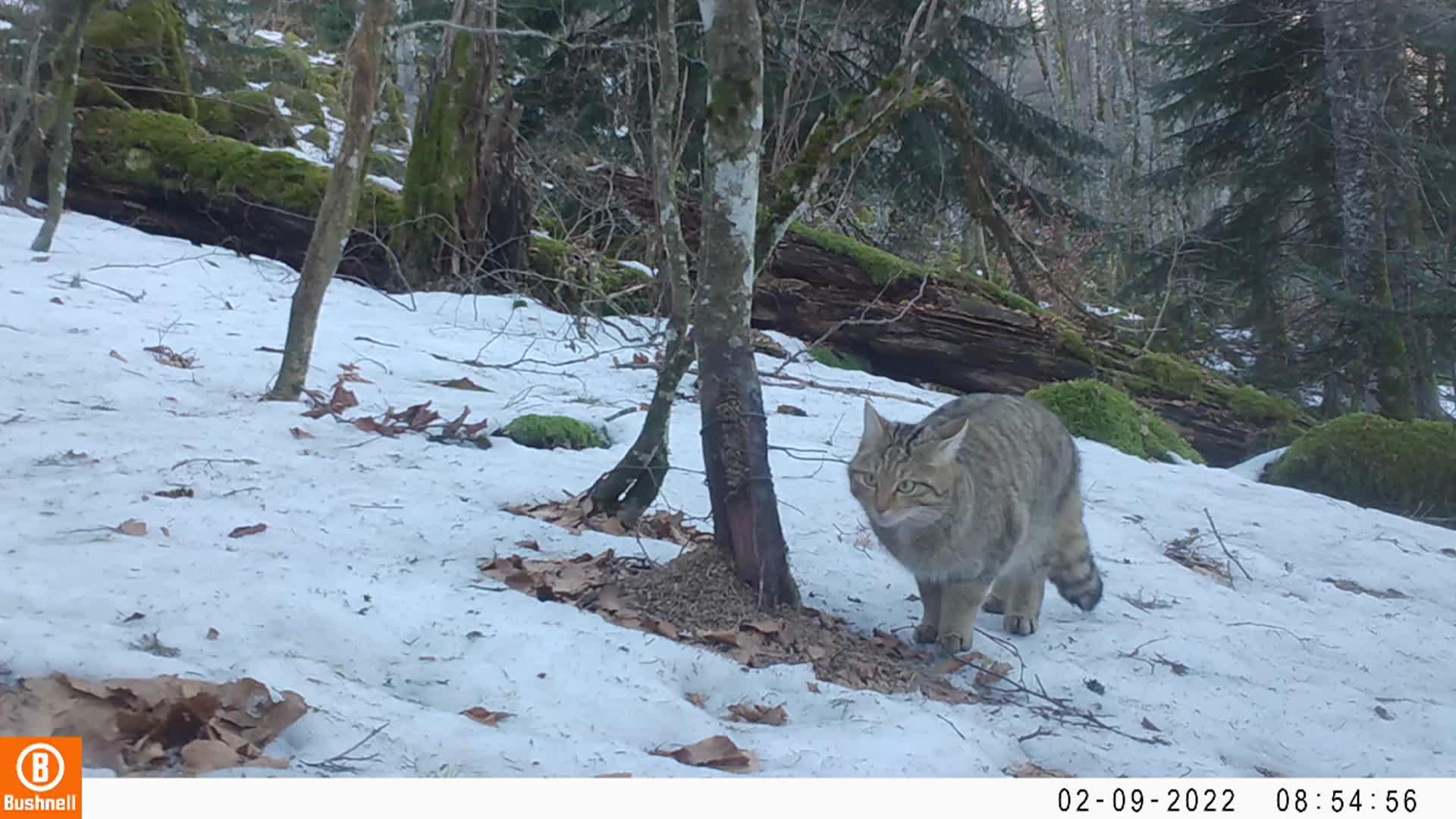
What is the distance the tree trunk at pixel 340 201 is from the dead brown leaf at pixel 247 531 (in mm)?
2059

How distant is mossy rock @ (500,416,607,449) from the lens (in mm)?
6707

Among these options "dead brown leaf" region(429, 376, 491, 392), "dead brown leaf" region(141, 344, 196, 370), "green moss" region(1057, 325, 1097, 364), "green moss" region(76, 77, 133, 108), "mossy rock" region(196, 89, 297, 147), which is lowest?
"dead brown leaf" region(429, 376, 491, 392)

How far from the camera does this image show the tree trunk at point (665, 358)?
5.18m

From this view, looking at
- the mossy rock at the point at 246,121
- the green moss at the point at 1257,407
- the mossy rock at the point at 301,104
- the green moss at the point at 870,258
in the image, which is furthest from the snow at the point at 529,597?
the mossy rock at the point at 301,104

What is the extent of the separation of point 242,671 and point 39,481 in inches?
82.6

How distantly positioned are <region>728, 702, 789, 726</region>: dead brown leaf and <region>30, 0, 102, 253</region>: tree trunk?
908 centimetres

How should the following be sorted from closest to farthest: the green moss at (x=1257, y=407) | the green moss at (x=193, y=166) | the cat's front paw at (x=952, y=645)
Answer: the cat's front paw at (x=952, y=645), the green moss at (x=193, y=166), the green moss at (x=1257, y=407)

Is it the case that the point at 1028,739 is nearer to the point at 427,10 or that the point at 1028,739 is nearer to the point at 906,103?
the point at 906,103

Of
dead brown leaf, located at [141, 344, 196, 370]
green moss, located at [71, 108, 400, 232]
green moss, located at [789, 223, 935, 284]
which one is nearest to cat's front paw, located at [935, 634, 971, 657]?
dead brown leaf, located at [141, 344, 196, 370]

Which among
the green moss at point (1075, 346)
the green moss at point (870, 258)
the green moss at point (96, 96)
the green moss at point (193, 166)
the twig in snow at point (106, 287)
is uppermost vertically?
the green moss at point (96, 96)

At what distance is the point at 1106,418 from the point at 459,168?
21.8 feet

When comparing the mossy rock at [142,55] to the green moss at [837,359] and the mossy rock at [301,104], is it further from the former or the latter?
the green moss at [837,359]

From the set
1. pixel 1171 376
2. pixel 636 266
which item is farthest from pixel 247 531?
pixel 1171 376

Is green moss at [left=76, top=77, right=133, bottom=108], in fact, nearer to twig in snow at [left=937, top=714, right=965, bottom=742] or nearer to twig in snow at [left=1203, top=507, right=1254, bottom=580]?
twig in snow at [left=1203, top=507, right=1254, bottom=580]
